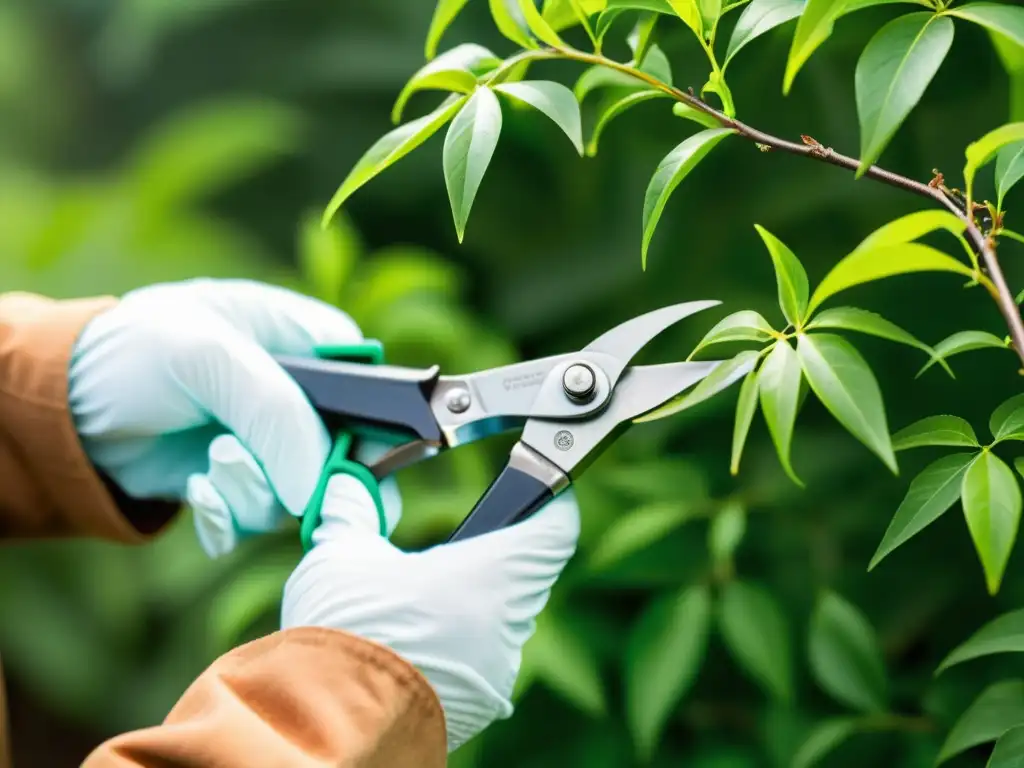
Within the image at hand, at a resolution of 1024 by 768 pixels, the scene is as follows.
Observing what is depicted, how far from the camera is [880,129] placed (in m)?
0.31

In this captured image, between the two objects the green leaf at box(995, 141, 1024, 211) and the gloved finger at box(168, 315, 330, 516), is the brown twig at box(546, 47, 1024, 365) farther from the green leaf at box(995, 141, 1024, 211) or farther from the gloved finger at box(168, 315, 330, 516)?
the gloved finger at box(168, 315, 330, 516)

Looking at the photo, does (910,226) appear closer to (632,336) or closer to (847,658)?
(632,336)

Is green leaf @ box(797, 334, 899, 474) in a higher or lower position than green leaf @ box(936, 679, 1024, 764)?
higher

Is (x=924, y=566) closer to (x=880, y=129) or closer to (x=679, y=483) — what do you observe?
(x=679, y=483)

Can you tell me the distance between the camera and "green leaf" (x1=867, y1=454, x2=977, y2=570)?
0.37 metres

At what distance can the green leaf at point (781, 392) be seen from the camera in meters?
0.32

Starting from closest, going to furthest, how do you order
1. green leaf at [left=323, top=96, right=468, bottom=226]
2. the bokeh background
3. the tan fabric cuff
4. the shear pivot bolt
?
green leaf at [left=323, top=96, right=468, bottom=226]
the shear pivot bolt
the tan fabric cuff
the bokeh background

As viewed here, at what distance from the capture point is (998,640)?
45 cm

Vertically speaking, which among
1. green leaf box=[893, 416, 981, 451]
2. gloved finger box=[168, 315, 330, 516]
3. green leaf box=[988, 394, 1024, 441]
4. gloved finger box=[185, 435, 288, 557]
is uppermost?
green leaf box=[988, 394, 1024, 441]

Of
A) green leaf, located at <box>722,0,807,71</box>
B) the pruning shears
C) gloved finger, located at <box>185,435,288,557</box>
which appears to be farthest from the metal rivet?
green leaf, located at <box>722,0,807,71</box>

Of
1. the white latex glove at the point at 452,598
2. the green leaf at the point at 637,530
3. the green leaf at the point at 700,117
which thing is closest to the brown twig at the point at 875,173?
the green leaf at the point at 700,117

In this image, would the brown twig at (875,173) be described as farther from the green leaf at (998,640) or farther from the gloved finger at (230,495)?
the gloved finger at (230,495)

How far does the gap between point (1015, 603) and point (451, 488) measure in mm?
436

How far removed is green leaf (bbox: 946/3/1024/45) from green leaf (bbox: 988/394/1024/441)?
0.14 m
